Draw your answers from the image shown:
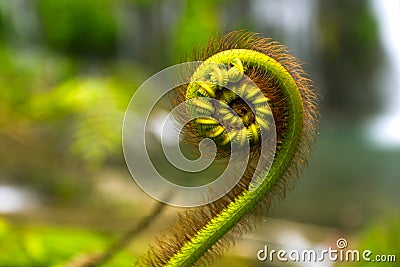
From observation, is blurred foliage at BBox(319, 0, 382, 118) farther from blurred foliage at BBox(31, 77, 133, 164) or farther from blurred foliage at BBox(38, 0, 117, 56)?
blurred foliage at BBox(31, 77, 133, 164)

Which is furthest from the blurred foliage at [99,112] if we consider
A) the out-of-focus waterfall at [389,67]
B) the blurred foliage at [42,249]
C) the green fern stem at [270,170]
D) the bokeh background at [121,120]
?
the out-of-focus waterfall at [389,67]

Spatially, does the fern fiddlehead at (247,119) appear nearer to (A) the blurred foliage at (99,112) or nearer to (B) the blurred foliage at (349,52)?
(A) the blurred foliage at (99,112)

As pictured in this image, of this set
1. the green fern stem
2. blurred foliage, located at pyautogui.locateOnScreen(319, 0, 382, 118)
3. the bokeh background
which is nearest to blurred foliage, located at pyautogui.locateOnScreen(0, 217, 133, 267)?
the bokeh background

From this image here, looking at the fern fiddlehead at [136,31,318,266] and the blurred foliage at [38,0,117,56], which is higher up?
the blurred foliage at [38,0,117,56]

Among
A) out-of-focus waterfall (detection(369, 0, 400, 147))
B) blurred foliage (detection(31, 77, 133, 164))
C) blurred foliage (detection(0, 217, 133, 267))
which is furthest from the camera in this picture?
out-of-focus waterfall (detection(369, 0, 400, 147))

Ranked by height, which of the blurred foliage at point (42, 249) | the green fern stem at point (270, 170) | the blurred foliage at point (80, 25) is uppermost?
the blurred foliage at point (80, 25)

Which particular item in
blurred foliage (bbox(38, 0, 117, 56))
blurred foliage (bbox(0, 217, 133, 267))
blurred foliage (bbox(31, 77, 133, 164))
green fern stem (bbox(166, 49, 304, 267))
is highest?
blurred foliage (bbox(38, 0, 117, 56))
